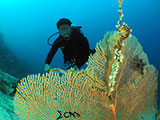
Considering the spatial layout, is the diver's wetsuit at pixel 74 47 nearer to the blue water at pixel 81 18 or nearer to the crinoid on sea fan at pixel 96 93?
the crinoid on sea fan at pixel 96 93

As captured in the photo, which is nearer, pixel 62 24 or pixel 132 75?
pixel 132 75

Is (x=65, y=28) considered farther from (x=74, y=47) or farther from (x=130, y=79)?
(x=130, y=79)

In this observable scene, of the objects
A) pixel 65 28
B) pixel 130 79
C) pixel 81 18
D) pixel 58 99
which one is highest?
pixel 81 18

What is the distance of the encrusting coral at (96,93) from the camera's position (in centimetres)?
179

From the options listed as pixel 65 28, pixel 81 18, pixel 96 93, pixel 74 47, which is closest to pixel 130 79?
pixel 96 93

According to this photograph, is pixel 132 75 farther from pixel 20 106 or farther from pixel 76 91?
pixel 20 106

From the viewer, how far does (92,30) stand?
66.6m

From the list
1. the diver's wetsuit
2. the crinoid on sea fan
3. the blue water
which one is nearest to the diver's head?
the diver's wetsuit

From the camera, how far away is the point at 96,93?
1850mm

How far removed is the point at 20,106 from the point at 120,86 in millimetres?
1551

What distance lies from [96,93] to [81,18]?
7058 cm

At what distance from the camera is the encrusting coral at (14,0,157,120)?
5.88 feet

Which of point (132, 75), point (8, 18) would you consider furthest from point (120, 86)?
point (8, 18)

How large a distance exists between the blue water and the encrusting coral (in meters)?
48.2
